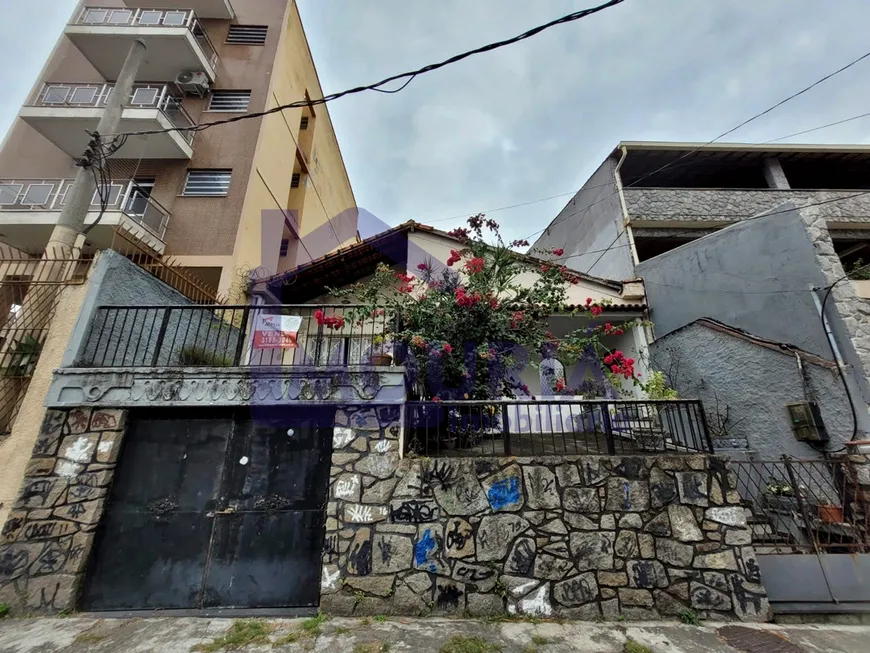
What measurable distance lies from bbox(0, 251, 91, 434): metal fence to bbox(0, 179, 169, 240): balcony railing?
15.1 ft

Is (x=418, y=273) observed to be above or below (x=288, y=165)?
below

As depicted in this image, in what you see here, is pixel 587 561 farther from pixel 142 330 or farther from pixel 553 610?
pixel 142 330

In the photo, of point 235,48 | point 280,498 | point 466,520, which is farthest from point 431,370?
point 235,48

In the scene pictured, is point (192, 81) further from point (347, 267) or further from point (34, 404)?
point (34, 404)

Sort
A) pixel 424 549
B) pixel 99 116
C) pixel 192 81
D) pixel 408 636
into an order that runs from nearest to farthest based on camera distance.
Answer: pixel 408 636
pixel 424 549
pixel 99 116
pixel 192 81

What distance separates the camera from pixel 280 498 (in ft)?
14.5

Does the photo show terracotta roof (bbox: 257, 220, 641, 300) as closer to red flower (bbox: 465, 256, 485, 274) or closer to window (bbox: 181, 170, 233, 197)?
red flower (bbox: 465, 256, 485, 274)

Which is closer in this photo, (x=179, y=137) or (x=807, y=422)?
(x=807, y=422)

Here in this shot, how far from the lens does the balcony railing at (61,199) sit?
9086 mm

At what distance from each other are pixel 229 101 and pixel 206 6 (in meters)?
Result: 4.00

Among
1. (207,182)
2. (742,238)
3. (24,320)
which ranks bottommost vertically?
(24,320)

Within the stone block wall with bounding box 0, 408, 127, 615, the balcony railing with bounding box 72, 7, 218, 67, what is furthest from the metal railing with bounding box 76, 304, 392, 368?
the balcony railing with bounding box 72, 7, 218, 67

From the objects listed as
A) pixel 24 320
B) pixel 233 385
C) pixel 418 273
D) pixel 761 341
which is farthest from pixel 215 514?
pixel 761 341

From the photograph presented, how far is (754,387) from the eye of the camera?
612cm
